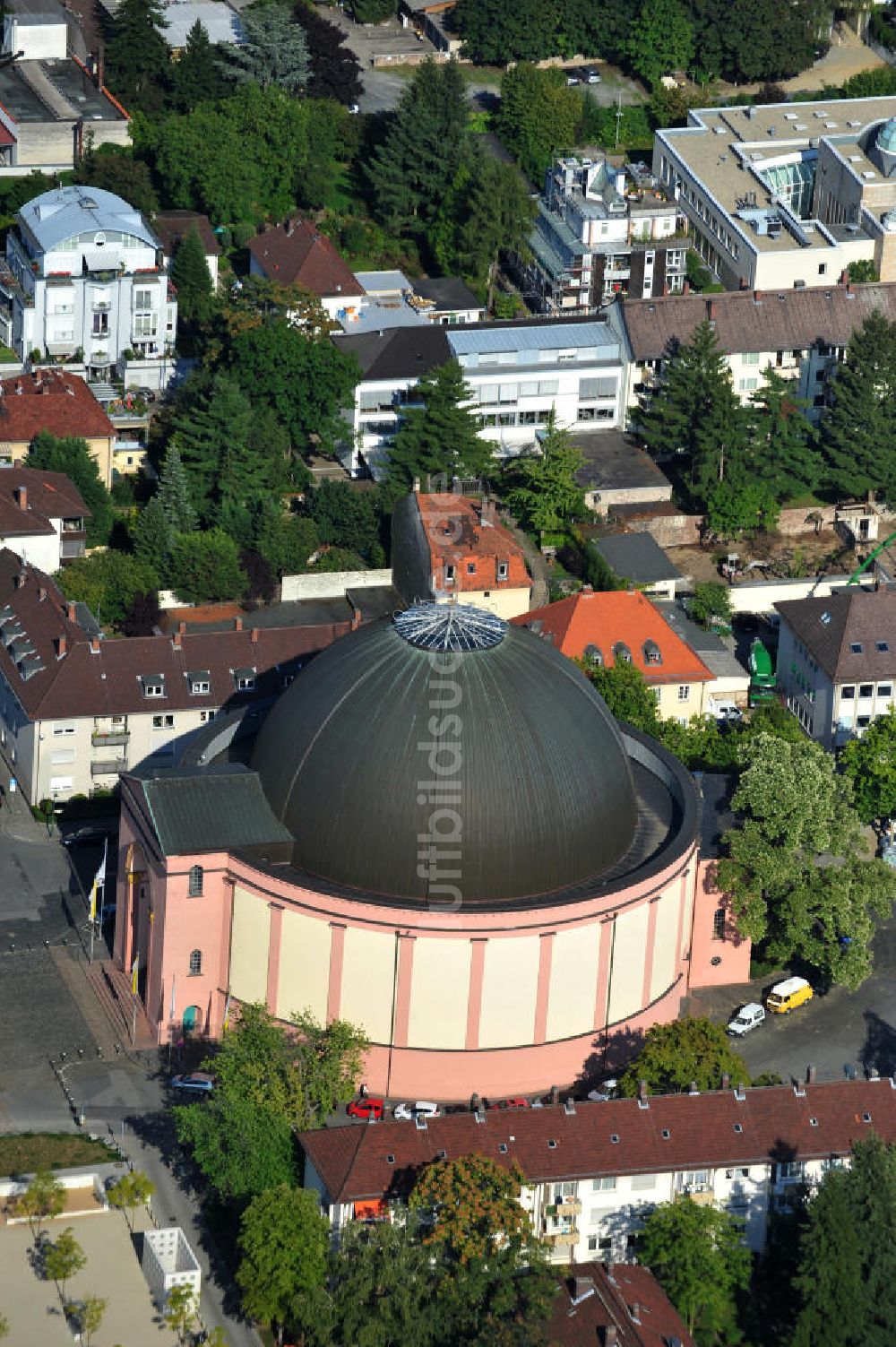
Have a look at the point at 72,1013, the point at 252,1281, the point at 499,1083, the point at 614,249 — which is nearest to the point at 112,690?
the point at 72,1013

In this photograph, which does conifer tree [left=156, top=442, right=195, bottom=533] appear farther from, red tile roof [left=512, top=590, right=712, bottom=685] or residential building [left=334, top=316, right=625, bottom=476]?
red tile roof [left=512, top=590, right=712, bottom=685]

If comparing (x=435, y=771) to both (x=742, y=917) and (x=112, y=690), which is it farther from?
(x=112, y=690)

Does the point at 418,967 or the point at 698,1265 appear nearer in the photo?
the point at 698,1265

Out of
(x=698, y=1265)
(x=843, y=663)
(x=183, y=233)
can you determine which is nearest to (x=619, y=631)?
(x=843, y=663)

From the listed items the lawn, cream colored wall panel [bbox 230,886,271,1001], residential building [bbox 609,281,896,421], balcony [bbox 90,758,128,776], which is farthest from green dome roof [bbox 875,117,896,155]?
the lawn

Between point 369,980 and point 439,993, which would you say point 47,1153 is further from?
point 439,993
